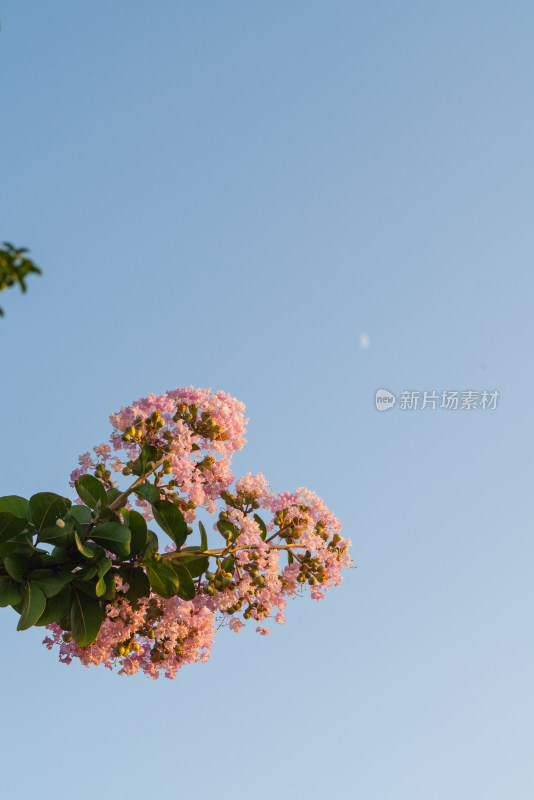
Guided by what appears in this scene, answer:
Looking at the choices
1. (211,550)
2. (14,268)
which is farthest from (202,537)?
(14,268)

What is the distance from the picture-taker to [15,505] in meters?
3.88

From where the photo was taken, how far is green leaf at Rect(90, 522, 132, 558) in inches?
147

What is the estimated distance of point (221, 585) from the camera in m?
4.08

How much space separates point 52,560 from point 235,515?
39.6 inches

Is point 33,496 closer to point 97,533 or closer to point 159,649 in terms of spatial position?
point 97,533

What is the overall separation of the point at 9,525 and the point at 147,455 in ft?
3.07

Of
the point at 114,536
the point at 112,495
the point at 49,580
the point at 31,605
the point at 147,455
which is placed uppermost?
the point at 147,455

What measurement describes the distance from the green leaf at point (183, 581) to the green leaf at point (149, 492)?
36 cm

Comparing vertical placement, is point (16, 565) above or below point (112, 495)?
below

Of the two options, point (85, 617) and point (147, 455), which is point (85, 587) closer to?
point (85, 617)

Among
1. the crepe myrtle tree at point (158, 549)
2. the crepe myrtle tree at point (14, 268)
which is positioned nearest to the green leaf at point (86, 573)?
the crepe myrtle tree at point (158, 549)

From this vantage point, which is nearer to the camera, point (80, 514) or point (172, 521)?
point (80, 514)

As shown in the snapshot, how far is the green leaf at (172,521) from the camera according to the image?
160 inches

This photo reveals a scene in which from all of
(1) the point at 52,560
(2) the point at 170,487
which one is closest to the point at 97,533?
(1) the point at 52,560
